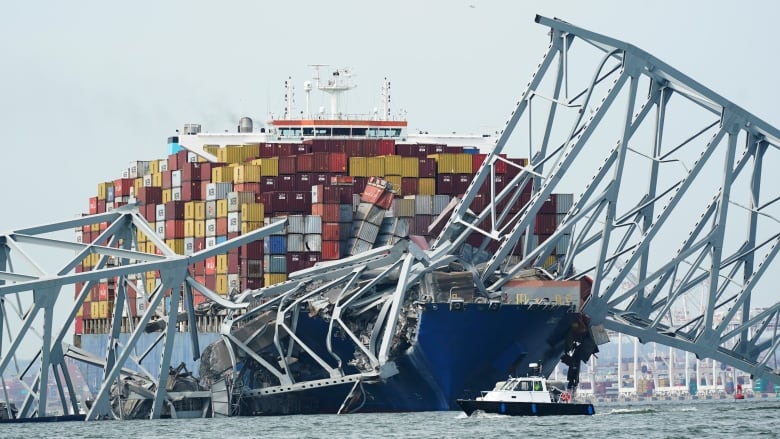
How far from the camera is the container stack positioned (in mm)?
87562

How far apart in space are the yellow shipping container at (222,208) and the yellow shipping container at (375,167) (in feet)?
25.8

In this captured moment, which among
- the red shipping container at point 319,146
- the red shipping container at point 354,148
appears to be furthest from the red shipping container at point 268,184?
the red shipping container at point 354,148

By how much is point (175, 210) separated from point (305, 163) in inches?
390

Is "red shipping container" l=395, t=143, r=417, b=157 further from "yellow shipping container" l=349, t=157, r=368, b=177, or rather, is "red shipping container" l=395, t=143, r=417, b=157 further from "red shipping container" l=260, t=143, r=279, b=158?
"red shipping container" l=260, t=143, r=279, b=158

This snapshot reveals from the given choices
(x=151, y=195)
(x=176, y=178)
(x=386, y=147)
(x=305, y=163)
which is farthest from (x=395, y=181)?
(x=151, y=195)

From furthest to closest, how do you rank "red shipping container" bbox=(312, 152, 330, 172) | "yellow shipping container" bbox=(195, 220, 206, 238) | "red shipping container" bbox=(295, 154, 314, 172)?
"yellow shipping container" bbox=(195, 220, 206, 238) → "red shipping container" bbox=(295, 154, 314, 172) → "red shipping container" bbox=(312, 152, 330, 172)

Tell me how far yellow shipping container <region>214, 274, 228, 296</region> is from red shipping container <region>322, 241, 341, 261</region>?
6521mm

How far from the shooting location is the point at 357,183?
295 feet

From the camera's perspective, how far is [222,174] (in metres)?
97.0

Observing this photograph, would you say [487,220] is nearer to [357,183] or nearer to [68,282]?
[357,183]

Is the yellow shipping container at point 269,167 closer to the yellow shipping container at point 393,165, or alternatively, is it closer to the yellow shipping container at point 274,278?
the yellow shipping container at point 393,165

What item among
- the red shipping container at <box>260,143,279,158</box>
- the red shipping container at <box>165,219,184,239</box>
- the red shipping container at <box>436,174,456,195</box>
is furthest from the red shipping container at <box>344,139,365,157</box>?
the red shipping container at <box>165,219,184,239</box>

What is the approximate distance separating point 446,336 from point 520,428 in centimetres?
1426

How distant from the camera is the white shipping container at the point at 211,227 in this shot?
95188 mm
